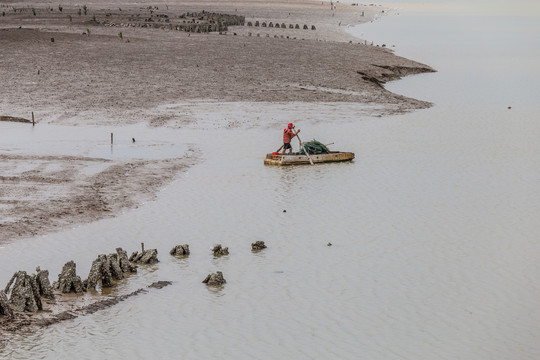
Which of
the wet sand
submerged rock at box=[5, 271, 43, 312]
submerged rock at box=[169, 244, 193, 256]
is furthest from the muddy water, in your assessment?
the wet sand

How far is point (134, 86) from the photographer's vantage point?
4438 centimetres

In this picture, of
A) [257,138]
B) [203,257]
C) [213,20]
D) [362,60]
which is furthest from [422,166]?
[213,20]

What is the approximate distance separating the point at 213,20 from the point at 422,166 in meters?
55.0

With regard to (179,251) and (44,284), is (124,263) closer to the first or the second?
(179,251)

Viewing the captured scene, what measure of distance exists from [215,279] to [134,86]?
27.5 m

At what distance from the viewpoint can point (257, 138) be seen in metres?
35.5

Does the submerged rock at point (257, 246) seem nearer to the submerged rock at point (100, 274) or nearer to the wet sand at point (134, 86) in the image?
the submerged rock at point (100, 274)

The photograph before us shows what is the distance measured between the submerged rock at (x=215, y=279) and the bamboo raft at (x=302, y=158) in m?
12.5

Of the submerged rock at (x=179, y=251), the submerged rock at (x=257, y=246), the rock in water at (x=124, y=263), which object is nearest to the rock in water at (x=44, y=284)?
the rock in water at (x=124, y=263)

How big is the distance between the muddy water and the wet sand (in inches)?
69.2

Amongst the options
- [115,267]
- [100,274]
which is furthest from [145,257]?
[100,274]

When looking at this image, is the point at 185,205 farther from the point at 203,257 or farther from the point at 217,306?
the point at 217,306

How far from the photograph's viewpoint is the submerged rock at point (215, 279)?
18.5 metres

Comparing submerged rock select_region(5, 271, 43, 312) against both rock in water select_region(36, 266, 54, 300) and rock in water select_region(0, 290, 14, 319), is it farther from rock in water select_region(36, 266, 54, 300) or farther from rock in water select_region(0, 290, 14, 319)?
rock in water select_region(36, 266, 54, 300)
